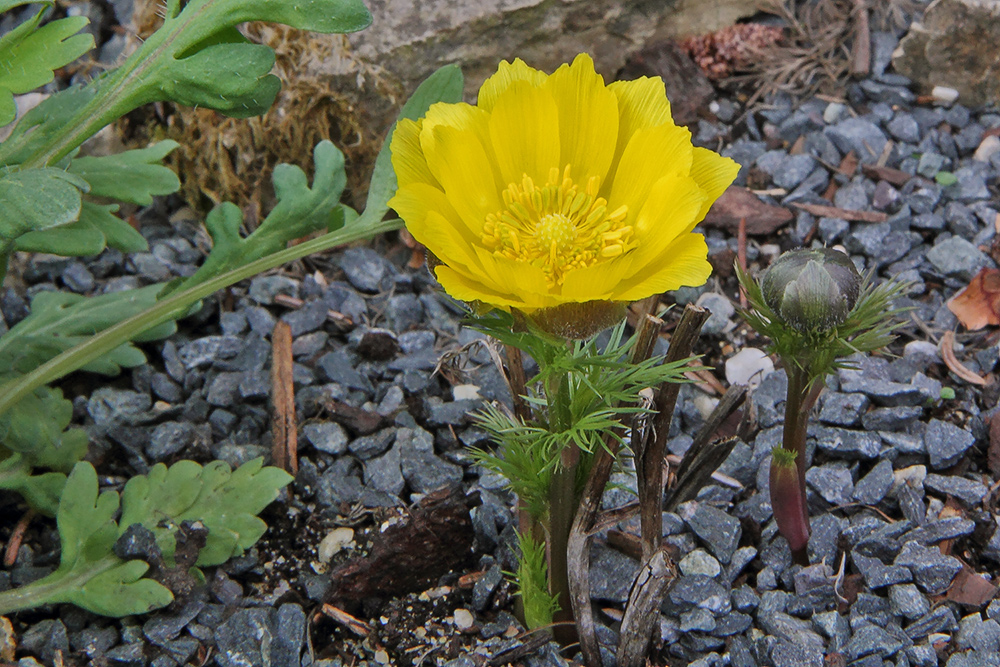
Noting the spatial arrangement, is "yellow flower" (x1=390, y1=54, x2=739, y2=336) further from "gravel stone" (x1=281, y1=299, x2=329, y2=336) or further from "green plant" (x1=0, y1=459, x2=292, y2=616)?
"gravel stone" (x1=281, y1=299, x2=329, y2=336)

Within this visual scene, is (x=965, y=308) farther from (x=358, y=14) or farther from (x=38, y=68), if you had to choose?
(x=38, y=68)

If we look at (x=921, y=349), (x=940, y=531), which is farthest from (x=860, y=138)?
(x=940, y=531)

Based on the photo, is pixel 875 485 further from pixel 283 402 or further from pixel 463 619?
pixel 283 402

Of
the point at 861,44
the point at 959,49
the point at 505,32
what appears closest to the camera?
the point at 505,32

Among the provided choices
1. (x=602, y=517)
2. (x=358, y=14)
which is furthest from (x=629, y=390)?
(x=358, y=14)

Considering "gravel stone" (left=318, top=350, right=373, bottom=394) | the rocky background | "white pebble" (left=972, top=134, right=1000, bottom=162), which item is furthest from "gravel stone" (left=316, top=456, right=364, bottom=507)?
"white pebble" (left=972, top=134, right=1000, bottom=162)
